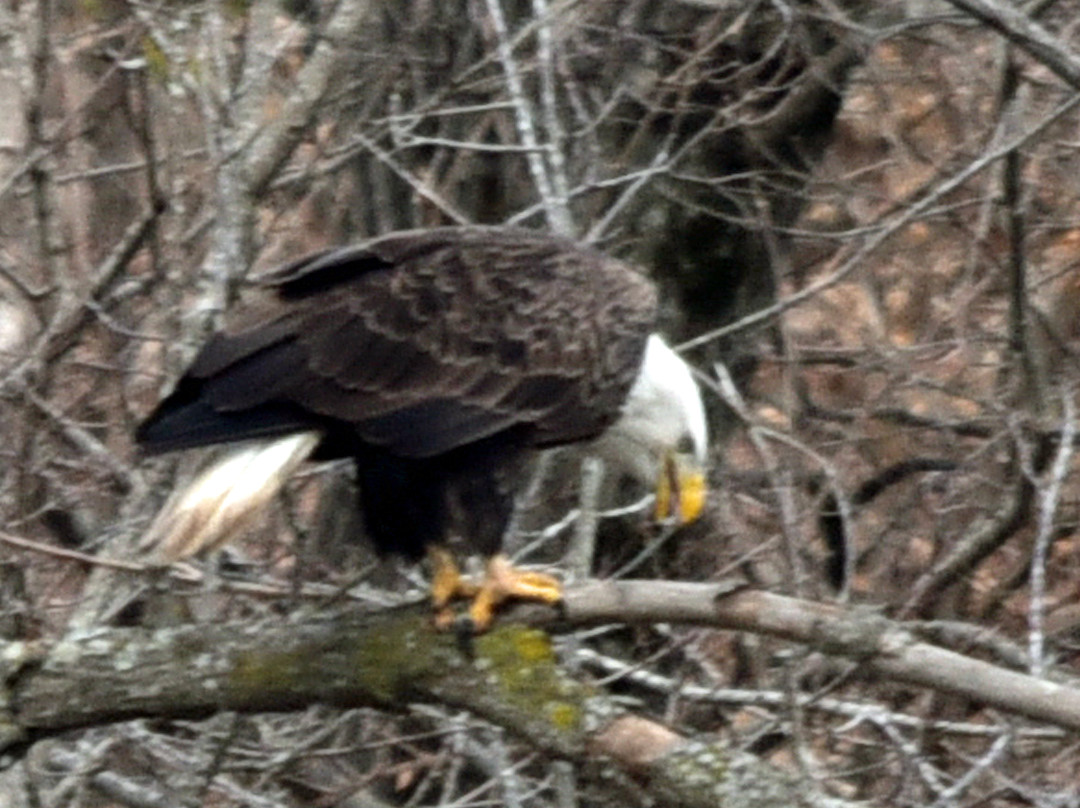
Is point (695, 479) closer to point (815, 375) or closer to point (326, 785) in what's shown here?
point (326, 785)

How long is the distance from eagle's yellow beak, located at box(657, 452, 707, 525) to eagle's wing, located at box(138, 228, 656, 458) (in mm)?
210

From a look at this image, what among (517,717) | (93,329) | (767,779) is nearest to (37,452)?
(93,329)

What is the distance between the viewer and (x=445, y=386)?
4.64m

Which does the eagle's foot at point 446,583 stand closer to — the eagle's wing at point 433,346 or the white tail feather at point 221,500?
the eagle's wing at point 433,346

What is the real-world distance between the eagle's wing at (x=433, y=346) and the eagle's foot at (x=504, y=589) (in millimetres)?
258

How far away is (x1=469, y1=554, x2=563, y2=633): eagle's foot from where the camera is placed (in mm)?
4223

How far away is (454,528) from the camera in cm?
459

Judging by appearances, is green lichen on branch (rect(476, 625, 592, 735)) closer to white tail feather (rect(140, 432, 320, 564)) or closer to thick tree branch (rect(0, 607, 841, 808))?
thick tree branch (rect(0, 607, 841, 808))

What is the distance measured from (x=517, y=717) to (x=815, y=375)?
421cm

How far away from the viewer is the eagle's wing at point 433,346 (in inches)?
172

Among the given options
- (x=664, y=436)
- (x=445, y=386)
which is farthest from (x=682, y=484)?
(x=445, y=386)

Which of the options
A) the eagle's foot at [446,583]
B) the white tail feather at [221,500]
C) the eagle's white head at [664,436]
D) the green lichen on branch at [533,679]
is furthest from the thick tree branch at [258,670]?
the eagle's white head at [664,436]

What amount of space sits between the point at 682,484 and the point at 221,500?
3.79 feet

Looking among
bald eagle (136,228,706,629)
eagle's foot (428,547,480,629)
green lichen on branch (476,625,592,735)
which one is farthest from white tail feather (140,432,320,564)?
green lichen on branch (476,625,592,735)
